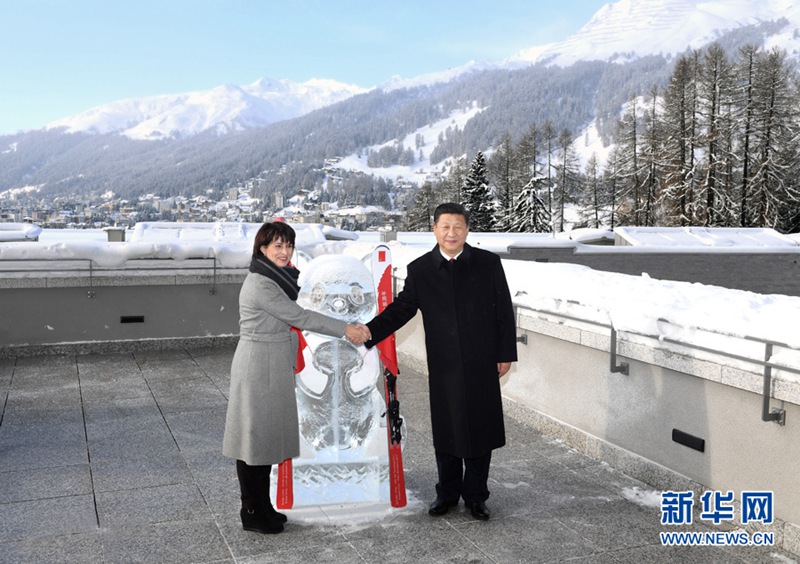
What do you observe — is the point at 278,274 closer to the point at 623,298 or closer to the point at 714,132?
the point at 623,298

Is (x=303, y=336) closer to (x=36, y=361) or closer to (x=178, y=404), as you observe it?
(x=178, y=404)

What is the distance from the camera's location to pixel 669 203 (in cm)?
4319

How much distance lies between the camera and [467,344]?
4.67 meters

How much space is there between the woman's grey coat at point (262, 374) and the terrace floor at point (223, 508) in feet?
1.88

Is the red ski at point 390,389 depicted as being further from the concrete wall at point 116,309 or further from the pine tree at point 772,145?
the pine tree at point 772,145

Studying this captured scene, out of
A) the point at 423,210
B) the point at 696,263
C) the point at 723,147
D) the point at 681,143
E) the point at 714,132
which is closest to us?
the point at 696,263

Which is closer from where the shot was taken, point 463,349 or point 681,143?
point 463,349

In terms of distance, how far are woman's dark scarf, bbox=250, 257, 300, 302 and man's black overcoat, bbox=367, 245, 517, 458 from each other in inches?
23.8

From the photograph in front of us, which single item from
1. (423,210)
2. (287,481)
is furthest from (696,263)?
(423,210)

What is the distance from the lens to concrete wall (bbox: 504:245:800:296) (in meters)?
21.4

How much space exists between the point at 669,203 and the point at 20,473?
42.6 meters

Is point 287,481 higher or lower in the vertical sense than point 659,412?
lower

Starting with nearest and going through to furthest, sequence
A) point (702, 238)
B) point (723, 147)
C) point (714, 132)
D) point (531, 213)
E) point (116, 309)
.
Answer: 1. point (116, 309)
2. point (702, 238)
3. point (714, 132)
4. point (723, 147)
5. point (531, 213)

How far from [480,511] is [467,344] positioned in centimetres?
108
